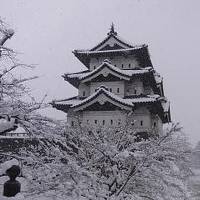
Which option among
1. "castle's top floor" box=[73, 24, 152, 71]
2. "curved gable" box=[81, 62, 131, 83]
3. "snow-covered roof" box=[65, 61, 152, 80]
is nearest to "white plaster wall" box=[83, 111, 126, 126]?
"curved gable" box=[81, 62, 131, 83]

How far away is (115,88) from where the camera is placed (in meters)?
29.8

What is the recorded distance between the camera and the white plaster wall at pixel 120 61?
102 feet

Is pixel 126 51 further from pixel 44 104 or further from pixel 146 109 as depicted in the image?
pixel 44 104

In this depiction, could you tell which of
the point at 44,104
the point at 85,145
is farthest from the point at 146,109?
the point at 44,104

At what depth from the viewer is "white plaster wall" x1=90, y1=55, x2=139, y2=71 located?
3094 cm

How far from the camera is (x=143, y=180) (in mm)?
12461

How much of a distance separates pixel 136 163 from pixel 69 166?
2.27m

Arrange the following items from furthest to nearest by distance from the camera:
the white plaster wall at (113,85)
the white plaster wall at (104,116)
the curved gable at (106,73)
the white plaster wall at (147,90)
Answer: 1. the white plaster wall at (147,90)
2. the white plaster wall at (113,85)
3. the curved gable at (106,73)
4. the white plaster wall at (104,116)

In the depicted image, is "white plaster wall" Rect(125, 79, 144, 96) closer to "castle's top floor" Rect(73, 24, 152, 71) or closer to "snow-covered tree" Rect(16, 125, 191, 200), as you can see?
"castle's top floor" Rect(73, 24, 152, 71)

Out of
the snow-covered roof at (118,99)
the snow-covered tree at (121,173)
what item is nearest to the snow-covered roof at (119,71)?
the snow-covered roof at (118,99)

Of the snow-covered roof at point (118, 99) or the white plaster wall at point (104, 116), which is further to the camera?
the white plaster wall at point (104, 116)

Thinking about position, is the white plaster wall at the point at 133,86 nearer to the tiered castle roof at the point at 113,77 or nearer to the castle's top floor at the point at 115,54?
the tiered castle roof at the point at 113,77

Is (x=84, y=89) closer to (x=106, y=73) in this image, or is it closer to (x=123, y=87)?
(x=106, y=73)

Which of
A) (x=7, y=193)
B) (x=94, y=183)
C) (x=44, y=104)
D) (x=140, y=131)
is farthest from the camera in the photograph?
(x=140, y=131)
